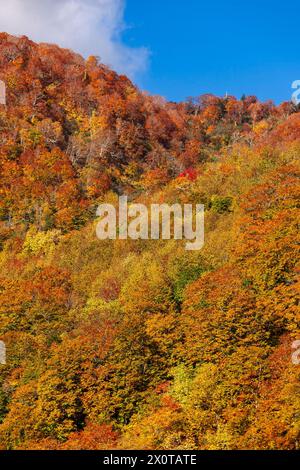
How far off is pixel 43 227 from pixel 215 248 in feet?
122

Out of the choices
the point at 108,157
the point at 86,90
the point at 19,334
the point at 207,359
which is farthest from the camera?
the point at 86,90

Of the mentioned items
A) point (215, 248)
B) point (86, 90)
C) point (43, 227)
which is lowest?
point (215, 248)

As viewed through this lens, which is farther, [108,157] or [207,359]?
[108,157]

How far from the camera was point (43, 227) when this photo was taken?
80.4 meters

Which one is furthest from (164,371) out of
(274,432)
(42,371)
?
(274,432)

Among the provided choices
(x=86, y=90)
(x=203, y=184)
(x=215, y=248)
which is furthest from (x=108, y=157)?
(x=215, y=248)

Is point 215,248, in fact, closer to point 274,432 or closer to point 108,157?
point 274,432

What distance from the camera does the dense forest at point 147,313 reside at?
2894 cm

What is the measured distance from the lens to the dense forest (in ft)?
94.9

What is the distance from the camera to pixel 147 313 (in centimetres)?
3934

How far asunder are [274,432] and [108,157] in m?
84.9

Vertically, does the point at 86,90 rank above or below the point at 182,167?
above

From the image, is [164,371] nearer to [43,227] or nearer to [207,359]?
[207,359]
